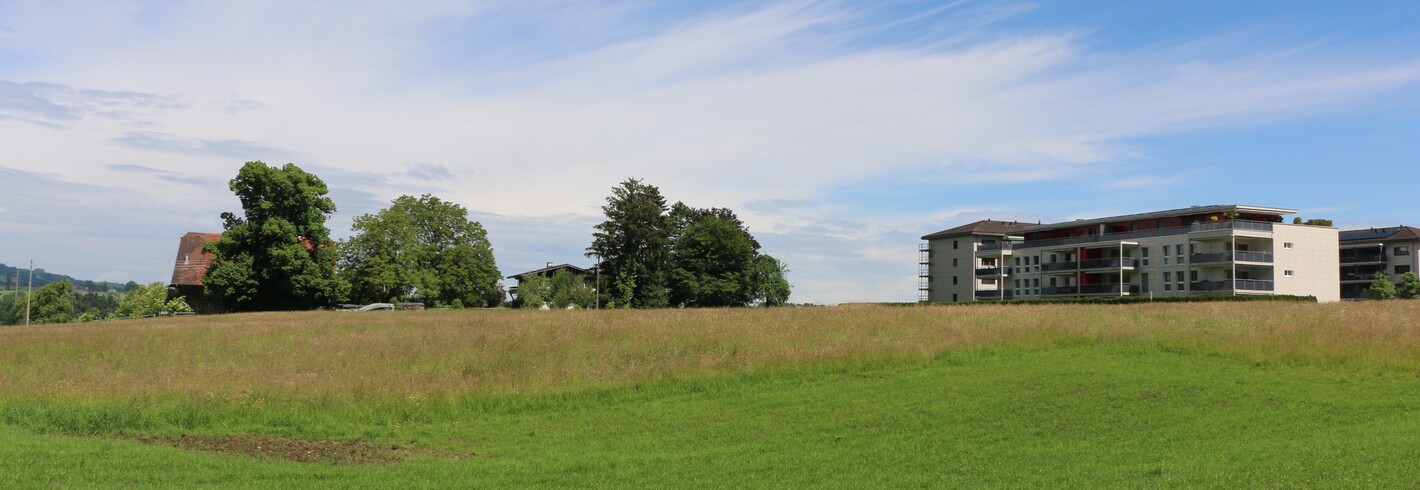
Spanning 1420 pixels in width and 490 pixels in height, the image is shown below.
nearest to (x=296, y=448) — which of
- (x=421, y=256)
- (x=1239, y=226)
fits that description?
(x=421, y=256)

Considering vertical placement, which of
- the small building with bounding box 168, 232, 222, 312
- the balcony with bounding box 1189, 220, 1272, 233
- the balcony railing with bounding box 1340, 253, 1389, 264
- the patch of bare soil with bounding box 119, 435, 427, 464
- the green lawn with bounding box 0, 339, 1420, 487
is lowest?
the patch of bare soil with bounding box 119, 435, 427, 464

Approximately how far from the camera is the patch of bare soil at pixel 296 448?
17.7m

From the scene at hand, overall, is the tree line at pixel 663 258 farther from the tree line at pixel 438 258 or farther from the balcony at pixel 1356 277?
the balcony at pixel 1356 277

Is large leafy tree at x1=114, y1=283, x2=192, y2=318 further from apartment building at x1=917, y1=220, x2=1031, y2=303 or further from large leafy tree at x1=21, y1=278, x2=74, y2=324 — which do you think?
apartment building at x1=917, y1=220, x2=1031, y2=303

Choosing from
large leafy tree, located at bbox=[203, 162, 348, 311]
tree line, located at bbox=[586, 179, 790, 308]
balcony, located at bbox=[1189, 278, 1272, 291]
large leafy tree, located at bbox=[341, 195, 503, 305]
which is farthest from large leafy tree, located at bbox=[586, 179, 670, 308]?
balcony, located at bbox=[1189, 278, 1272, 291]

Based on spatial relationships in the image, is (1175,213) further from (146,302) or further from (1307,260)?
(146,302)

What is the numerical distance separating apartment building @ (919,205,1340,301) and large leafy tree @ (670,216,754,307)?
1109 inches

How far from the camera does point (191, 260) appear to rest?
104m

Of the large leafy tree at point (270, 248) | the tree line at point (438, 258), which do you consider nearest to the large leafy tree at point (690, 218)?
the tree line at point (438, 258)

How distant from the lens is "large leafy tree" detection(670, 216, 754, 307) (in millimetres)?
108250

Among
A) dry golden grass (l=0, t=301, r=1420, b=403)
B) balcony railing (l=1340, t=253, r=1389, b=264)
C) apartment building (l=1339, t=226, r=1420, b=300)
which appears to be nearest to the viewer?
dry golden grass (l=0, t=301, r=1420, b=403)

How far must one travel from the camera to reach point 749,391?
82.8 feet

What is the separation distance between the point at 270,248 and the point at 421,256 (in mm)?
14965

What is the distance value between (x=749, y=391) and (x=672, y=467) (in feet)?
30.2
